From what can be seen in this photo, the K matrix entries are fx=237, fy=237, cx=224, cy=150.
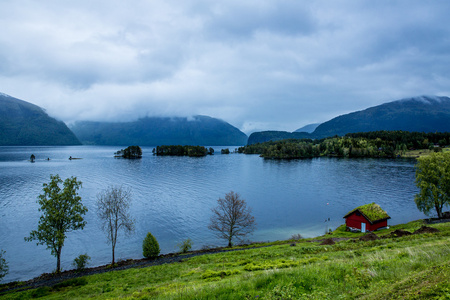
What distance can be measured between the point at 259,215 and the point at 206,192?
97.4ft

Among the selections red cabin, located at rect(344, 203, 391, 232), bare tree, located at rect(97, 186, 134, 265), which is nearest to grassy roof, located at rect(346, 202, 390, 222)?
red cabin, located at rect(344, 203, 391, 232)

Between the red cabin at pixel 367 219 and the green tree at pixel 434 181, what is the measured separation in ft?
37.7

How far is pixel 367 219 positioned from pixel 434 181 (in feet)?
66.5

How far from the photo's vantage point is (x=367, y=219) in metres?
50.9

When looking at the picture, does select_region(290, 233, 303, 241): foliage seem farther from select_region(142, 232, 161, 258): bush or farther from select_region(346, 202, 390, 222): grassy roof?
select_region(142, 232, 161, 258): bush

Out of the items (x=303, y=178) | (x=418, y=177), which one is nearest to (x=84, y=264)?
(x=418, y=177)

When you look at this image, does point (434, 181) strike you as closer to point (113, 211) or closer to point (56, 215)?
point (113, 211)

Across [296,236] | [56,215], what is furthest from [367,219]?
[56,215]

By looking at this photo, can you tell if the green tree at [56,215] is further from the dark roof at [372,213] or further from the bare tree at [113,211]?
the dark roof at [372,213]

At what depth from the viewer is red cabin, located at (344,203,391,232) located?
168ft

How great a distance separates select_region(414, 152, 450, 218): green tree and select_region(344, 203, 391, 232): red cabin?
37.7 ft

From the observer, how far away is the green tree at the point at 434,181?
177ft

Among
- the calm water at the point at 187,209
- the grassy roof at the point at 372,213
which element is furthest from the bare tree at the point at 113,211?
the grassy roof at the point at 372,213

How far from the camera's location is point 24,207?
6906 cm
